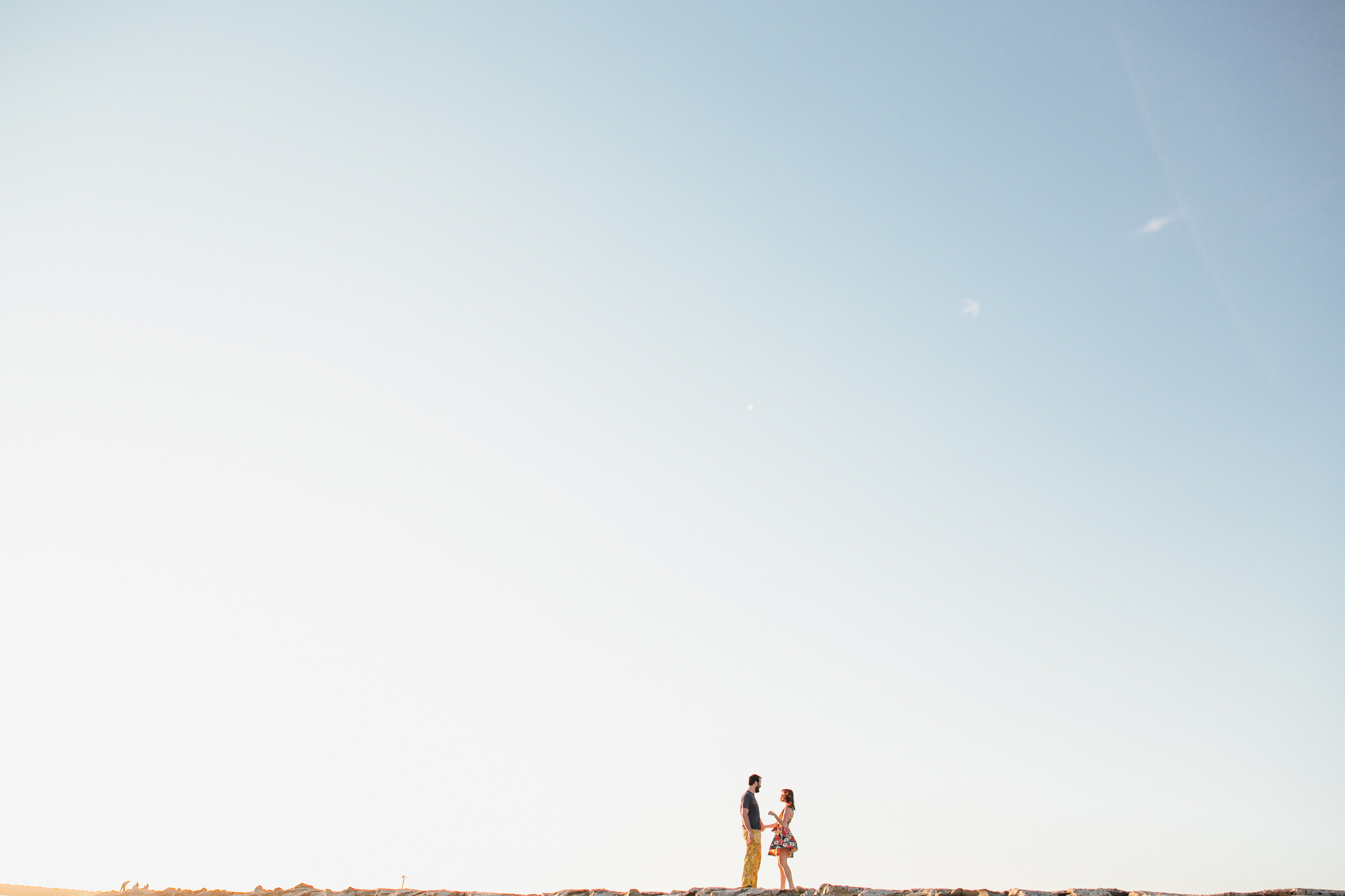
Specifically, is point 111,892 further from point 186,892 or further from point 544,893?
point 544,893

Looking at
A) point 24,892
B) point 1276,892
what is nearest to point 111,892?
point 1276,892

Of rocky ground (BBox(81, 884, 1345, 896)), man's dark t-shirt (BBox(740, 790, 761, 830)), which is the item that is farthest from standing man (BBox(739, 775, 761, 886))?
rocky ground (BBox(81, 884, 1345, 896))

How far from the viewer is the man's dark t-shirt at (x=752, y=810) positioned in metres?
17.0

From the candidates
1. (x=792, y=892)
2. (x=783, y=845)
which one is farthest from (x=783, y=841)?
Result: (x=792, y=892)

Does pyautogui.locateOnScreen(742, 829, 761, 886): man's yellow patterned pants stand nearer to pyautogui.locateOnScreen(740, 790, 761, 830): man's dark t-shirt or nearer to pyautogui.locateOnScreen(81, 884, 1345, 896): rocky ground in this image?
pyautogui.locateOnScreen(740, 790, 761, 830): man's dark t-shirt

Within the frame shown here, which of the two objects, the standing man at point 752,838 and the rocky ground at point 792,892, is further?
the standing man at point 752,838

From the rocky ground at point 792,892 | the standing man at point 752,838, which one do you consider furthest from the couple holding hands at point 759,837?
the rocky ground at point 792,892

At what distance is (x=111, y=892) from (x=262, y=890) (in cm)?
791

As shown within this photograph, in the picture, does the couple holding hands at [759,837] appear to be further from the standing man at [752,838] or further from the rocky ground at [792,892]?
the rocky ground at [792,892]

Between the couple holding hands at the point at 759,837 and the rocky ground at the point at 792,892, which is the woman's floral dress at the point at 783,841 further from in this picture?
the rocky ground at the point at 792,892

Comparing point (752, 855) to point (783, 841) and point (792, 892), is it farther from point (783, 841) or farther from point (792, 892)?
point (792, 892)

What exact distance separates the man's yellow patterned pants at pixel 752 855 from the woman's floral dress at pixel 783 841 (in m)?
0.31

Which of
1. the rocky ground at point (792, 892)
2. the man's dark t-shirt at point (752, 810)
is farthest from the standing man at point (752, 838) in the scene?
the rocky ground at point (792, 892)

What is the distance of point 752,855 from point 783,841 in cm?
76
